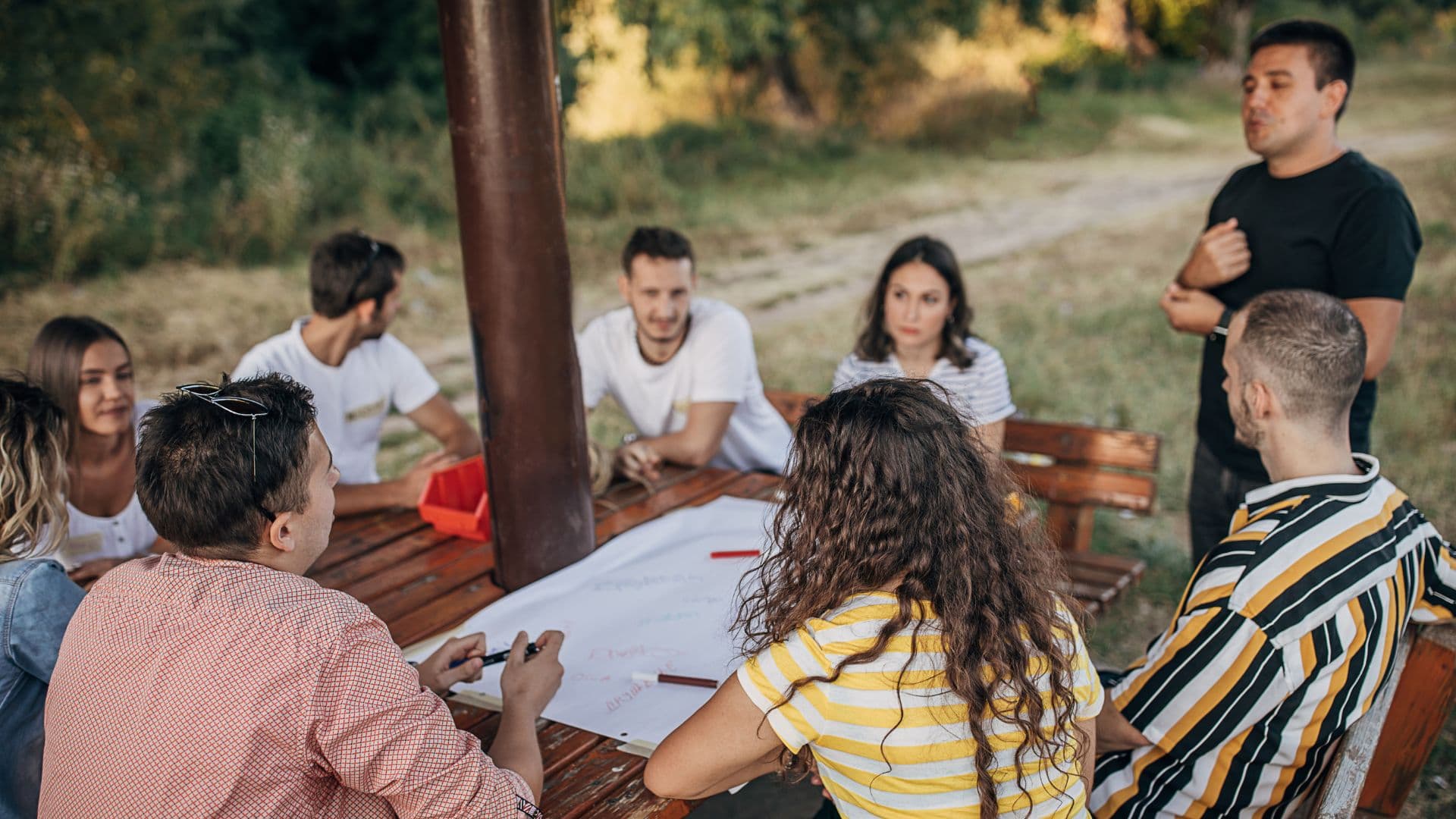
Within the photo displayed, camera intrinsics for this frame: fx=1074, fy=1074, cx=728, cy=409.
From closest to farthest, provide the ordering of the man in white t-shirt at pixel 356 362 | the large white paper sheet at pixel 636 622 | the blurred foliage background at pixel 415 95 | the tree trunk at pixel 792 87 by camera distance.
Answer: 1. the large white paper sheet at pixel 636 622
2. the man in white t-shirt at pixel 356 362
3. the blurred foliage background at pixel 415 95
4. the tree trunk at pixel 792 87

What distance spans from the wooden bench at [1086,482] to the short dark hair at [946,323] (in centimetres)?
26

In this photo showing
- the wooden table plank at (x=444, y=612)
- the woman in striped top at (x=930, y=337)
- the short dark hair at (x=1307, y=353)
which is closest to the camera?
the short dark hair at (x=1307, y=353)

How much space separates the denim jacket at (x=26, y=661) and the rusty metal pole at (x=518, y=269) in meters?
0.84

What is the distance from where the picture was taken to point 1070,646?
1.60 metres

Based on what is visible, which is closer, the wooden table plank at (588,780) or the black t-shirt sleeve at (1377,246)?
the wooden table plank at (588,780)


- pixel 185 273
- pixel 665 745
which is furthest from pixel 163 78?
pixel 665 745

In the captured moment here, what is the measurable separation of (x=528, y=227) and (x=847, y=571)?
1.04 meters

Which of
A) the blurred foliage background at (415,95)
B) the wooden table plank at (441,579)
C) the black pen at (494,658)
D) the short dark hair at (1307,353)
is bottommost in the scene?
the wooden table plank at (441,579)

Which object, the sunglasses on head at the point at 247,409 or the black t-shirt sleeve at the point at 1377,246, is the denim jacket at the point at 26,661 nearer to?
the sunglasses on head at the point at 247,409

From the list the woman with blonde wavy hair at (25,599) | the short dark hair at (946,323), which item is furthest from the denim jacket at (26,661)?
the short dark hair at (946,323)

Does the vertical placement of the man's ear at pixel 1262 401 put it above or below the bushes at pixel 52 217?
below

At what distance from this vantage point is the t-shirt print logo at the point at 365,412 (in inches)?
142

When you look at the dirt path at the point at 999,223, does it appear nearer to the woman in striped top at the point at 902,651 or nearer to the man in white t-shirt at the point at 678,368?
the man in white t-shirt at the point at 678,368

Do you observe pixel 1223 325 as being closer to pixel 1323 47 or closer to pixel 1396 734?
pixel 1323 47
